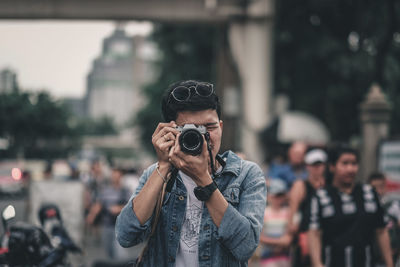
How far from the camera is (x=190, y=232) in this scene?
2377 mm

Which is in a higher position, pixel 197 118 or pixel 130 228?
pixel 197 118

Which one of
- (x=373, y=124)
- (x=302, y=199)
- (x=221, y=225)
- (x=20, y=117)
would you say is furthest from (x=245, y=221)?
(x=20, y=117)

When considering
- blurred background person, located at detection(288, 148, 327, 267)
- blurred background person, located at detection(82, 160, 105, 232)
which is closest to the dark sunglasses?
blurred background person, located at detection(288, 148, 327, 267)

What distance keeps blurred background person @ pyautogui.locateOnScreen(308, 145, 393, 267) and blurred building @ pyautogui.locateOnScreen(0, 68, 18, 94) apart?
6057mm

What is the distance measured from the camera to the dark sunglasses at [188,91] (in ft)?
7.66

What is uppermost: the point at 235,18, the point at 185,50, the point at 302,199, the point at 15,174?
the point at 235,18

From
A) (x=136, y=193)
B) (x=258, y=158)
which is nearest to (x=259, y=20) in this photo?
(x=258, y=158)

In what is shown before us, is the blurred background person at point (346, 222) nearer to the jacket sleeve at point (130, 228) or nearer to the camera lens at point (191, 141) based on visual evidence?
the jacket sleeve at point (130, 228)

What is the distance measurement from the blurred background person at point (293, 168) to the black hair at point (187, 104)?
4974mm

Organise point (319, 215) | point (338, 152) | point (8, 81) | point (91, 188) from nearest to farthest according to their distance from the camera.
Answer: point (319, 215) < point (338, 152) < point (8, 81) < point (91, 188)

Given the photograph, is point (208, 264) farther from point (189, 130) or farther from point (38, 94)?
point (38, 94)

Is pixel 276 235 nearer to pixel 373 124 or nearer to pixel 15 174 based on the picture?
pixel 15 174

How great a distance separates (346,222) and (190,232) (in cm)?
225

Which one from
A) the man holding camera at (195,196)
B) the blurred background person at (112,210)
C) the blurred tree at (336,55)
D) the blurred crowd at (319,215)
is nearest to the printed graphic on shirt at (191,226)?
the man holding camera at (195,196)
